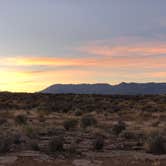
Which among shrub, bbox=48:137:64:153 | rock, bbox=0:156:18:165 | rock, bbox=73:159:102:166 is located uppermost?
shrub, bbox=48:137:64:153

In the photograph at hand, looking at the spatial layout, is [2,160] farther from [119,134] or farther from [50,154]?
[119,134]

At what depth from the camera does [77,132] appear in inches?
1167

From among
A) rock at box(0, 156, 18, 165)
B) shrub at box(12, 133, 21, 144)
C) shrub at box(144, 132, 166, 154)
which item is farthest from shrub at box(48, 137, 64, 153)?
shrub at box(144, 132, 166, 154)

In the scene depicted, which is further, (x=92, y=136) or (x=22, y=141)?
(x=92, y=136)

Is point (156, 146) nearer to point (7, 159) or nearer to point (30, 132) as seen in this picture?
point (7, 159)

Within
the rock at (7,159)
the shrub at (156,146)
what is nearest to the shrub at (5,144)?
the rock at (7,159)

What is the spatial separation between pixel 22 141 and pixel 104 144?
379 centimetres

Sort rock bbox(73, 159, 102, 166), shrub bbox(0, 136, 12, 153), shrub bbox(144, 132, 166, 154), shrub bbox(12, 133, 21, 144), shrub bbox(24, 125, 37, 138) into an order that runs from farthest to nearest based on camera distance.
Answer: shrub bbox(24, 125, 37, 138), shrub bbox(12, 133, 21, 144), shrub bbox(144, 132, 166, 154), shrub bbox(0, 136, 12, 153), rock bbox(73, 159, 102, 166)

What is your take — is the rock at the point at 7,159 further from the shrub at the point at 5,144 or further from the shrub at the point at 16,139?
the shrub at the point at 16,139

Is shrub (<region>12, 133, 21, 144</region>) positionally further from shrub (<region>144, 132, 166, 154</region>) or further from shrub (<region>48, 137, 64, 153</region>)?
shrub (<region>144, 132, 166, 154</region>)

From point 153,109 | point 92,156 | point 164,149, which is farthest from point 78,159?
point 153,109

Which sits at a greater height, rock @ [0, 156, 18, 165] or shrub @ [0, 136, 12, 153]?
shrub @ [0, 136, 12, 153]

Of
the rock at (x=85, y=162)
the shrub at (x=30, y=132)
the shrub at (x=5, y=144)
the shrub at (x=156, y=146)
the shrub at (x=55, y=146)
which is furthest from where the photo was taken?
the shrub at (x=30, y=132)

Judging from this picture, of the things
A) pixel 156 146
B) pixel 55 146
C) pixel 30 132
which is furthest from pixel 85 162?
pixel 30 132
